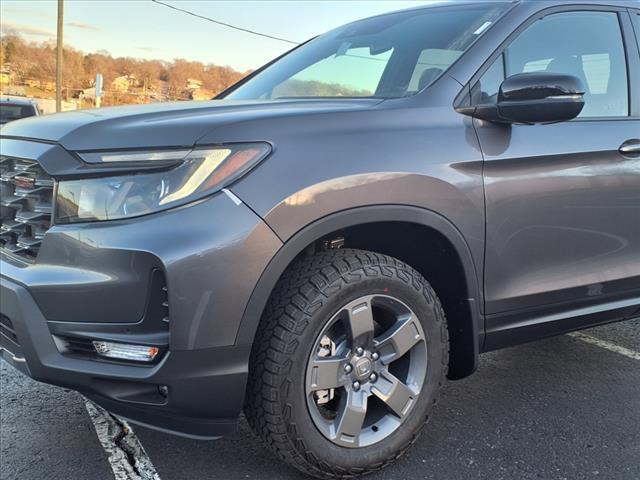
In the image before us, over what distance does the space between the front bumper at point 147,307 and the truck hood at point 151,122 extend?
0.90 feet

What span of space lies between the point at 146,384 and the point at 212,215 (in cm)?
57

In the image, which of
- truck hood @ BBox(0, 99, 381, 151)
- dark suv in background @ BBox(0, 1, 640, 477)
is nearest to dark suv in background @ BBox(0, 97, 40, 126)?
dark suv in background @ BBox(0, 1, 640, 477)

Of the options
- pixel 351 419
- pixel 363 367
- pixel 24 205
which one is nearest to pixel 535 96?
pixel 363 367

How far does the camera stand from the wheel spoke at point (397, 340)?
2264 millimetres

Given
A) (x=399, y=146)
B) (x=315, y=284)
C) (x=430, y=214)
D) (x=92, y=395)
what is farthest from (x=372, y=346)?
(x=92, y=395)

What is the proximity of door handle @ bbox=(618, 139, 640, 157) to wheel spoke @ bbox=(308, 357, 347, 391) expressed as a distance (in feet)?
5.27

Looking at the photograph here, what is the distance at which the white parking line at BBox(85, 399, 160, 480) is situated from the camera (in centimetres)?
234

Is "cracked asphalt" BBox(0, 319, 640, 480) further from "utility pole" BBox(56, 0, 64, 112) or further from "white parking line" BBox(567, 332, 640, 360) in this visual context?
"utility pole" BBox(56, 0, 64, 112)

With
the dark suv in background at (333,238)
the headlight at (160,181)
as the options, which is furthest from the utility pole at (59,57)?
the headlight at (160,181)

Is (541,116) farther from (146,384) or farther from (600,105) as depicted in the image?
(146,384)

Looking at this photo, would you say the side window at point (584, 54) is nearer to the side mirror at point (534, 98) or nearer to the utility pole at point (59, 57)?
the side mirror at point (534, 98)

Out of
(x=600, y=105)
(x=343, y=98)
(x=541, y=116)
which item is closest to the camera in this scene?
(x=541, y=116)

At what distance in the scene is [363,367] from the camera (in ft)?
7.41

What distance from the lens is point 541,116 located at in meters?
2.36
